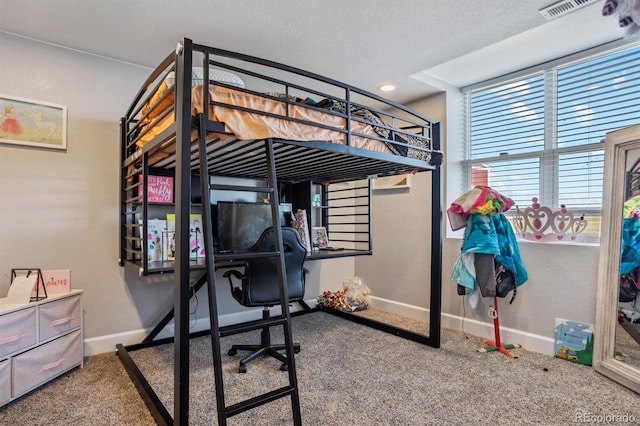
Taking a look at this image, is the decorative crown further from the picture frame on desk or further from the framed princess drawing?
the framed princess drawing

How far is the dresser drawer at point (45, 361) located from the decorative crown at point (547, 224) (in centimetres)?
345

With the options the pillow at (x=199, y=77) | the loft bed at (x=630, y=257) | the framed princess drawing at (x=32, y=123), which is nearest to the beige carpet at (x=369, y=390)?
the loft bed at (x=630, y=257)

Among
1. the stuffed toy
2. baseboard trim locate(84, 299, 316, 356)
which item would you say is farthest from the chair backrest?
the stuffed toy

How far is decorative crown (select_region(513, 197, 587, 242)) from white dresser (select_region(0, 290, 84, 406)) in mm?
3406

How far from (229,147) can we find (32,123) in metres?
1.45

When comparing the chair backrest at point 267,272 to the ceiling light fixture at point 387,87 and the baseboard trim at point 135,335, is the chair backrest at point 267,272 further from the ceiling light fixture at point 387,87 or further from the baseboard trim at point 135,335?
the ceiling light fixture at point 387,87

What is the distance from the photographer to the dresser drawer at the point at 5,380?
1862mm

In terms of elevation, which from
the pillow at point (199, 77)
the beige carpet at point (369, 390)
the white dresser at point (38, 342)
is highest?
the pillow at point (199, 77)

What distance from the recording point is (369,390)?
6.78 feet

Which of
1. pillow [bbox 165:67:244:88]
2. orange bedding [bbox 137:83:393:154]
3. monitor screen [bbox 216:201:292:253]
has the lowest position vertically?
monitor screen [bbox 216:201:292:253]

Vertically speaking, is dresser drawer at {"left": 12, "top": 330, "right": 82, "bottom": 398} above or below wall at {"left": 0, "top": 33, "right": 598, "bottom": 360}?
below

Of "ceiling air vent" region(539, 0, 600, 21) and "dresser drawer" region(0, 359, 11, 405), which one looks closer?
"dresser drawer" region(0, 359, 11, 405)

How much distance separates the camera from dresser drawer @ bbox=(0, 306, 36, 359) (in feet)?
6.19

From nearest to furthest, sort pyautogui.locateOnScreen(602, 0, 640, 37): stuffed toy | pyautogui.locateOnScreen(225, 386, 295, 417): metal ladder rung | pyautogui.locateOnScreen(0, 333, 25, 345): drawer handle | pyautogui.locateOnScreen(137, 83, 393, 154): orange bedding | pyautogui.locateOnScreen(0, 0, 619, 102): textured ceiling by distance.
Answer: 1. pyautogui.locateOnScreen(602, 0, 640, 37): stuffed toy
2. pyautogui.locateOnScreen(225, 386, 295, 417): metal ladder rung
3. pyautogui.locateOnScreen(137, 83, 393, 154): orange bedding
4. pyautogui.locateOnScreen(0, 333, 25, 345): drawer handle
5. pyautogui.locateOnScreen(0, 0, 619, 102): textured ceiling
